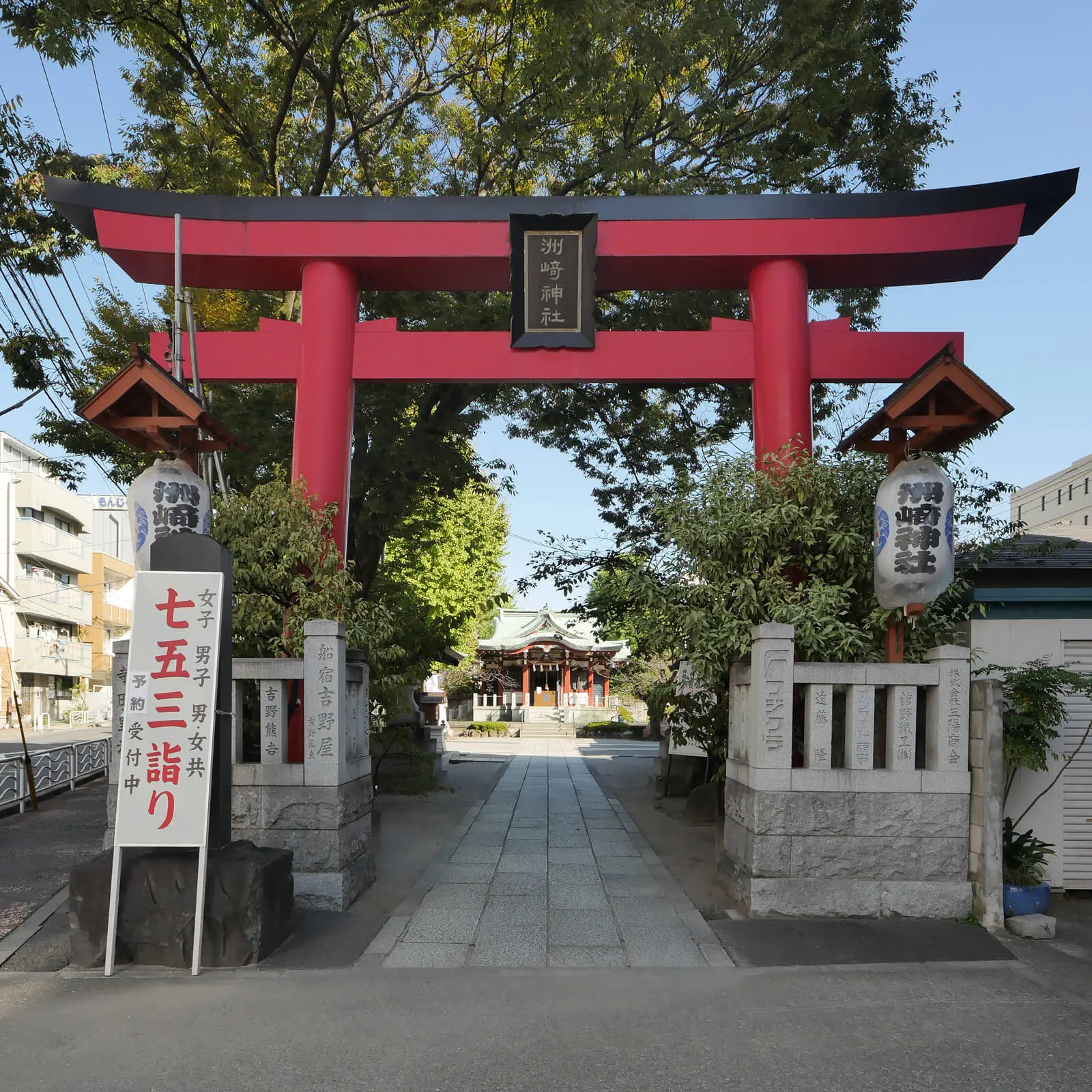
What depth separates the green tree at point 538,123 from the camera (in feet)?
42.6

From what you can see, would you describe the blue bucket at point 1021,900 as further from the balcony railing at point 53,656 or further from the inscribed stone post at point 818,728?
the balcony railing at point 53,656

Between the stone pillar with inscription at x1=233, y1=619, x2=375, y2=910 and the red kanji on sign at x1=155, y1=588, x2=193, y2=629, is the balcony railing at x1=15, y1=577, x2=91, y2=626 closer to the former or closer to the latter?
the stone pillar with inscription at x1=233, y1=619, x2=375, y2=910

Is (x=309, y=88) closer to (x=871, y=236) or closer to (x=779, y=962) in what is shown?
(x=871, y=236)

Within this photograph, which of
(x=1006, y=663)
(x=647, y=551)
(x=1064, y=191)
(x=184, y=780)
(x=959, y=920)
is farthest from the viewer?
(x=647, y=551)

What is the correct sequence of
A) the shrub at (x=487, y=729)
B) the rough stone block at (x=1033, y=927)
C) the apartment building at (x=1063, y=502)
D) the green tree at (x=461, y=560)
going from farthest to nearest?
the apartment building at (x=1063, y=502)
the shrub at (x=487, y=729)
the green tree at (x=461, y=560)
the rough stone block at (x=1033, y=927)

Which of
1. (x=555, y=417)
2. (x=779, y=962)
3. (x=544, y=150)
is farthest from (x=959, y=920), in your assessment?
(x=544, y=150)

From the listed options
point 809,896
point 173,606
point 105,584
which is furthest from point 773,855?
point 105,584

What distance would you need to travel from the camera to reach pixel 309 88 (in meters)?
15.5

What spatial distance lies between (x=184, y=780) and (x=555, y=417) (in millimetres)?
10293

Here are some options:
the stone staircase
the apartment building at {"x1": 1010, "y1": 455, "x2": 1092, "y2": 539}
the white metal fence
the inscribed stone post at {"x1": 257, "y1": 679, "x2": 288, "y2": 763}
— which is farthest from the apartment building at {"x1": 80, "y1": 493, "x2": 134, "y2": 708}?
the apartment building at {"x1": 1010, "y1": 455, "x2": 1092, "y2": 539}

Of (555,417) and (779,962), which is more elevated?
(555,417)

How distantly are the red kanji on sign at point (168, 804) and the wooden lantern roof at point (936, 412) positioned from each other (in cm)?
569

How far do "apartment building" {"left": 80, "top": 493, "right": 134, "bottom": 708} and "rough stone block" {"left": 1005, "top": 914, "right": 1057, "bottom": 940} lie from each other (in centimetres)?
4441

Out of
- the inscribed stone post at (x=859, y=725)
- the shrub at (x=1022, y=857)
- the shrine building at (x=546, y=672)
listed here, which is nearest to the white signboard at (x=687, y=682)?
the inscribed stone post at (x=859, y=725)
